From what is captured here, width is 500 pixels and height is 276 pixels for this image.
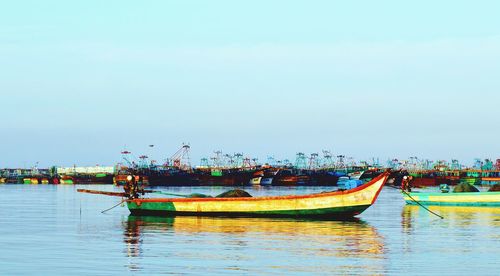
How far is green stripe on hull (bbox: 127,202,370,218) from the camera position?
48125 mm

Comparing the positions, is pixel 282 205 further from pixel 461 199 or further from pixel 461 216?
pixel 461 199

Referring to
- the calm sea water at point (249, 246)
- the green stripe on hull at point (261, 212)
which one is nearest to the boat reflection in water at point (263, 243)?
the calm sea water at point (249, 246)

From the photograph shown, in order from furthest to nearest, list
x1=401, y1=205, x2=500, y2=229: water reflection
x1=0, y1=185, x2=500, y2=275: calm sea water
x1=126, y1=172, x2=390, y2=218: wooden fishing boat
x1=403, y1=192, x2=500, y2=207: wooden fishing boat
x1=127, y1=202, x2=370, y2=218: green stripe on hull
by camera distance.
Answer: x1=403, y1=192, x2=500, y2=207: wooden fishing boat → x1=127, y1=202, x2=370, y2=218: green stripe on hull → x1=126, y1=172, x2=390, y2=218: wooden fishing boat → x1=401, y1=205, x2=500, y2=229: water reflection → x1=0, y1=185, x2=500, y2=275: calm sea water

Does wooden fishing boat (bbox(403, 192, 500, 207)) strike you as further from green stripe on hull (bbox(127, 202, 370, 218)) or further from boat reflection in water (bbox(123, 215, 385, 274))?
boat reflection in water (bbox(123, 215, 385, 274))

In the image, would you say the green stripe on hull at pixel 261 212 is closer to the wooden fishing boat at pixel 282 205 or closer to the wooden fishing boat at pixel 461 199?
the wooden fishing boat at pixel 282 205

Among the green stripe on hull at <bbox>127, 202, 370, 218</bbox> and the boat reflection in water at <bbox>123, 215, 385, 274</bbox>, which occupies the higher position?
the green stripe on hull at <bbox>127, 202, 370, 218</bbox>

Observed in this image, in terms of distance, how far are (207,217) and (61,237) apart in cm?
1326

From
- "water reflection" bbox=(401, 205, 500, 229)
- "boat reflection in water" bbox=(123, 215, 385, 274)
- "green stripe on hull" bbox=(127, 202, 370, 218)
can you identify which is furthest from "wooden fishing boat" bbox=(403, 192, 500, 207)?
"boat reflection in water" bbox=(123, 215, 385, 274)

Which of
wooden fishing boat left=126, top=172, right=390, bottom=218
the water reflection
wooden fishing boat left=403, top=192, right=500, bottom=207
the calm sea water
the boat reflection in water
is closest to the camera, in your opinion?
the calm sea water

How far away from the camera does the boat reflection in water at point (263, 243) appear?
27719 millimetres

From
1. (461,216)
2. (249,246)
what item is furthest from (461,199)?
(249,246)

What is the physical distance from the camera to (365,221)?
A: 1906 inches

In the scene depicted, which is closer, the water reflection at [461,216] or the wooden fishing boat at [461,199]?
the water reflection at [461,216]

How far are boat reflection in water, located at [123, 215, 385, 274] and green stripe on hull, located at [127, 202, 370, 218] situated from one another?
29.1 inches
